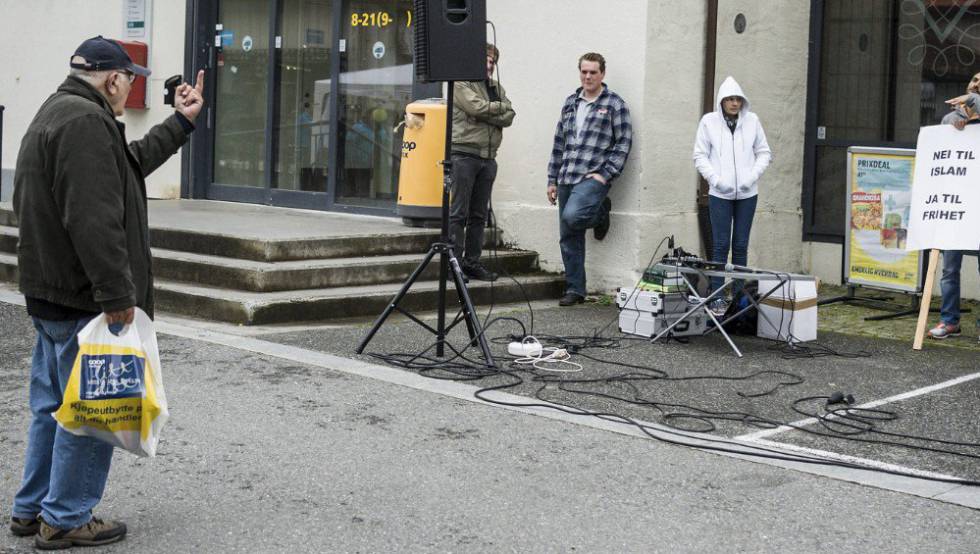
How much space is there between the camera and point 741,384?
7328 millimetres

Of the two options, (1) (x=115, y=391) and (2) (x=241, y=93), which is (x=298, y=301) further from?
(2) (x=241, y=93)

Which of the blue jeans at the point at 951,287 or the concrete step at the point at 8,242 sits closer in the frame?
the blue jeans at the point at 951,287

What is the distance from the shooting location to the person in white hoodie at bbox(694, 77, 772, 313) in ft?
31.9

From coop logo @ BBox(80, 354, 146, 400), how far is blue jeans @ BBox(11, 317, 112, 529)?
0.17 meters

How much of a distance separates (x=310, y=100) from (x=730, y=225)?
547 centimetres

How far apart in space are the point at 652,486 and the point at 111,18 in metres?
12.0

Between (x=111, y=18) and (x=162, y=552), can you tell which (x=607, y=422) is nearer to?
(x=162, y=552)

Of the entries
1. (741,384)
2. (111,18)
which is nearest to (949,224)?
(741,384)

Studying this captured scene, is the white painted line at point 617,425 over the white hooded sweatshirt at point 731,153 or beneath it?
beneath

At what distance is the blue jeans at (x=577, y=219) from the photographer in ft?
33.8

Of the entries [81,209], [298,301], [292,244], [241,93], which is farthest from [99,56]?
[241,93]

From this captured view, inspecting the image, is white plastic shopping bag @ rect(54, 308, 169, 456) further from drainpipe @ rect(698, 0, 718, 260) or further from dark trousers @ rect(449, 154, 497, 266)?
drainpipe @ rect(698, 0, 718, 260)

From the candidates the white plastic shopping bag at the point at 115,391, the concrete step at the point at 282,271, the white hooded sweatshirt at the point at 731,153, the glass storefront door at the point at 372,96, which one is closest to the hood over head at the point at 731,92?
the white hooded sweatshirt at the point at 731,153

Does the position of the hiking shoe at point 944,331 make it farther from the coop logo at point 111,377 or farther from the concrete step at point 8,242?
the concrete step at point 8,242
